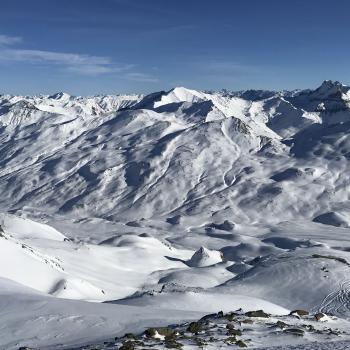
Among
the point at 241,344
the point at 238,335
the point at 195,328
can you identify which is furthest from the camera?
the point at 195,328

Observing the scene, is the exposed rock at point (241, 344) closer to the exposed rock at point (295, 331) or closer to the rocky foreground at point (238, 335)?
the rocky foreground at point (238, 335)

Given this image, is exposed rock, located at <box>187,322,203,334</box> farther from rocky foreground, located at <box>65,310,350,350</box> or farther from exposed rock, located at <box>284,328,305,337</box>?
exposed rock, located at <box>284,328,305,337</box>

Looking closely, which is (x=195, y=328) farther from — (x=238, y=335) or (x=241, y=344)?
(x=241, y=344)

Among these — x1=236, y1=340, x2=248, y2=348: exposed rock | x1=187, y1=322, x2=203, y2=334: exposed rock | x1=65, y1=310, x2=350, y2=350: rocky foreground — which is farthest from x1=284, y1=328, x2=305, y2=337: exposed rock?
x1=187, y1=322, x2=203, y2=334: exposed rock

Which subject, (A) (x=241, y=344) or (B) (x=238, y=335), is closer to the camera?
(A) (x=241, y=344)

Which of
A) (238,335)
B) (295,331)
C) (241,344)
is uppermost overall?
(241,344)

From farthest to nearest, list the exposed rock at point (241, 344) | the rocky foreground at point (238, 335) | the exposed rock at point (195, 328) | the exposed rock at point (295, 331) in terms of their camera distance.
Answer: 1. the exposed rock at point (195, 328)
2. the exposed rock at point (295, 331)
3. the rocky foreground at point (238, 335)
4. the exposed rock at point (241, 344)

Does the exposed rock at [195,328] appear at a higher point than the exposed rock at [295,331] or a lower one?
higher

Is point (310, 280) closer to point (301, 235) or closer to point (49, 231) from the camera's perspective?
point (49, 231)

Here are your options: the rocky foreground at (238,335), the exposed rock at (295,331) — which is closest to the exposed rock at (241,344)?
the rocky foreground at (238,335)

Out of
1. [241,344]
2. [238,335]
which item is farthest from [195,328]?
[241,344]
